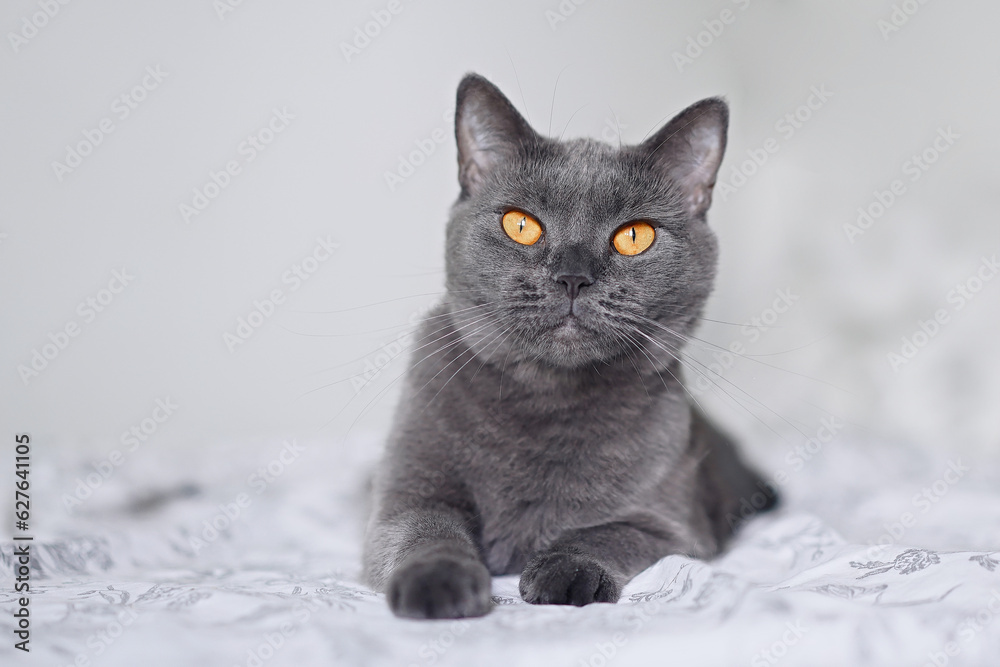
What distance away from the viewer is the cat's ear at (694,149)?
4.33 feet

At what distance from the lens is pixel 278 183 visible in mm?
2529

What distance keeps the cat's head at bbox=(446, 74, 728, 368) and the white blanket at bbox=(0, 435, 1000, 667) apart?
39cm

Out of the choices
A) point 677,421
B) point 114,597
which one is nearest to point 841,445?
point 677,421

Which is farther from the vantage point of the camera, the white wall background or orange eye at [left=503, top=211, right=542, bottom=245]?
the white wall background

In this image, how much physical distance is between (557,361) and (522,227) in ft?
0.78

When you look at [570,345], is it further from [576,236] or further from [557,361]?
[576,236]

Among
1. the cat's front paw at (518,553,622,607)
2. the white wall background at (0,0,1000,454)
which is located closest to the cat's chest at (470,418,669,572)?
the cat's front paw at (518,553,622,607)

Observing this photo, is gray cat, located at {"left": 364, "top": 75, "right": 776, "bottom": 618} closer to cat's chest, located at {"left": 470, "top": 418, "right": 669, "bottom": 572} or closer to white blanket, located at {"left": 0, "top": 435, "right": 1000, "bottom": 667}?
cat's chest, located at {"left": 470, "top": 418, "right": 669, "bottom": 572}

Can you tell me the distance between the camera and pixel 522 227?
1237mm

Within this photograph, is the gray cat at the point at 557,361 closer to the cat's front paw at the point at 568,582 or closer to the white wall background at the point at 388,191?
the cat's front paw at the point at 568,582

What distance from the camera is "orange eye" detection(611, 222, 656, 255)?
1229 mm

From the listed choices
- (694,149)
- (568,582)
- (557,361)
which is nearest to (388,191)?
(694,149)

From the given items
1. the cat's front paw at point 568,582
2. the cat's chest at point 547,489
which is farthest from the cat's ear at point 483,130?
the cat's front paw at point 568,582

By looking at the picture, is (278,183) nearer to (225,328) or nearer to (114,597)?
(225,328)
